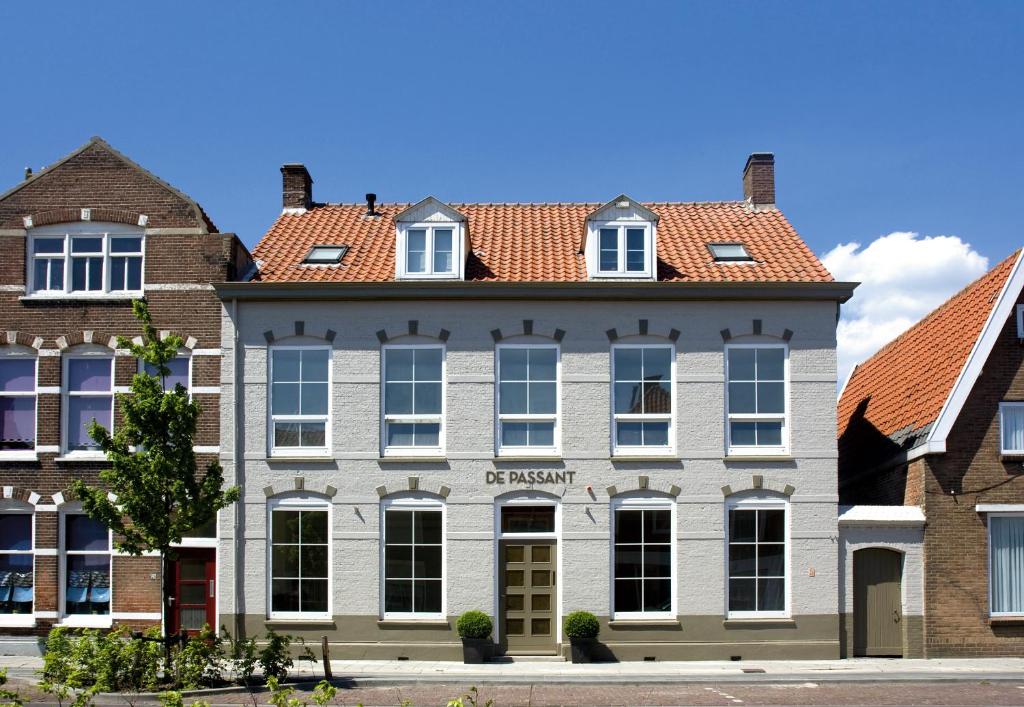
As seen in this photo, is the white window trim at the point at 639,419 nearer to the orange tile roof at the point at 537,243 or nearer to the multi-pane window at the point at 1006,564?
the orange tile roof at the point at 537,243

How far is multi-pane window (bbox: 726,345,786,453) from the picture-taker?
2331 centimetres

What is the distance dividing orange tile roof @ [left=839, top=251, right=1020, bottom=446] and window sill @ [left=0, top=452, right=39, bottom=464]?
19031mm

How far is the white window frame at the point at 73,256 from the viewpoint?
23.9 meters

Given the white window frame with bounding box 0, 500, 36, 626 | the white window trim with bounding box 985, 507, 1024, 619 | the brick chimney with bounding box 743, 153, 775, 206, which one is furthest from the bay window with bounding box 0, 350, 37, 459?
the white window trim with bounding box 985, 507, 1024, 619

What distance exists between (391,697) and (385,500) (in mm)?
5319

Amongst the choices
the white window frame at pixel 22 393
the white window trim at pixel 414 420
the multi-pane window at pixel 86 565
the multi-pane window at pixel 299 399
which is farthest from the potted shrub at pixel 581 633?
the white window frame at pixel 22 393

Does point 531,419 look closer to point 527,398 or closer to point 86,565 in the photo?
point 527,398

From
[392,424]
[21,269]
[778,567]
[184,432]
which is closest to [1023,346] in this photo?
[778,567]

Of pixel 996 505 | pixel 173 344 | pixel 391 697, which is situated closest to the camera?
pixel 391 697

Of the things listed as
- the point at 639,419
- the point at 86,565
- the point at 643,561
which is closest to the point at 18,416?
the point at 86,565

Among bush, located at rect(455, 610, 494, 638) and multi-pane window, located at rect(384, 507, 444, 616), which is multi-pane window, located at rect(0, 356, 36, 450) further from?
bush, located at rect(455, 610, 494, 638)

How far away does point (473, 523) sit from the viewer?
2305cm

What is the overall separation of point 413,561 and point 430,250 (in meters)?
6.68

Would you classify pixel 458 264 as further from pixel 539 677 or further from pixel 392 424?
pixel 539 677
